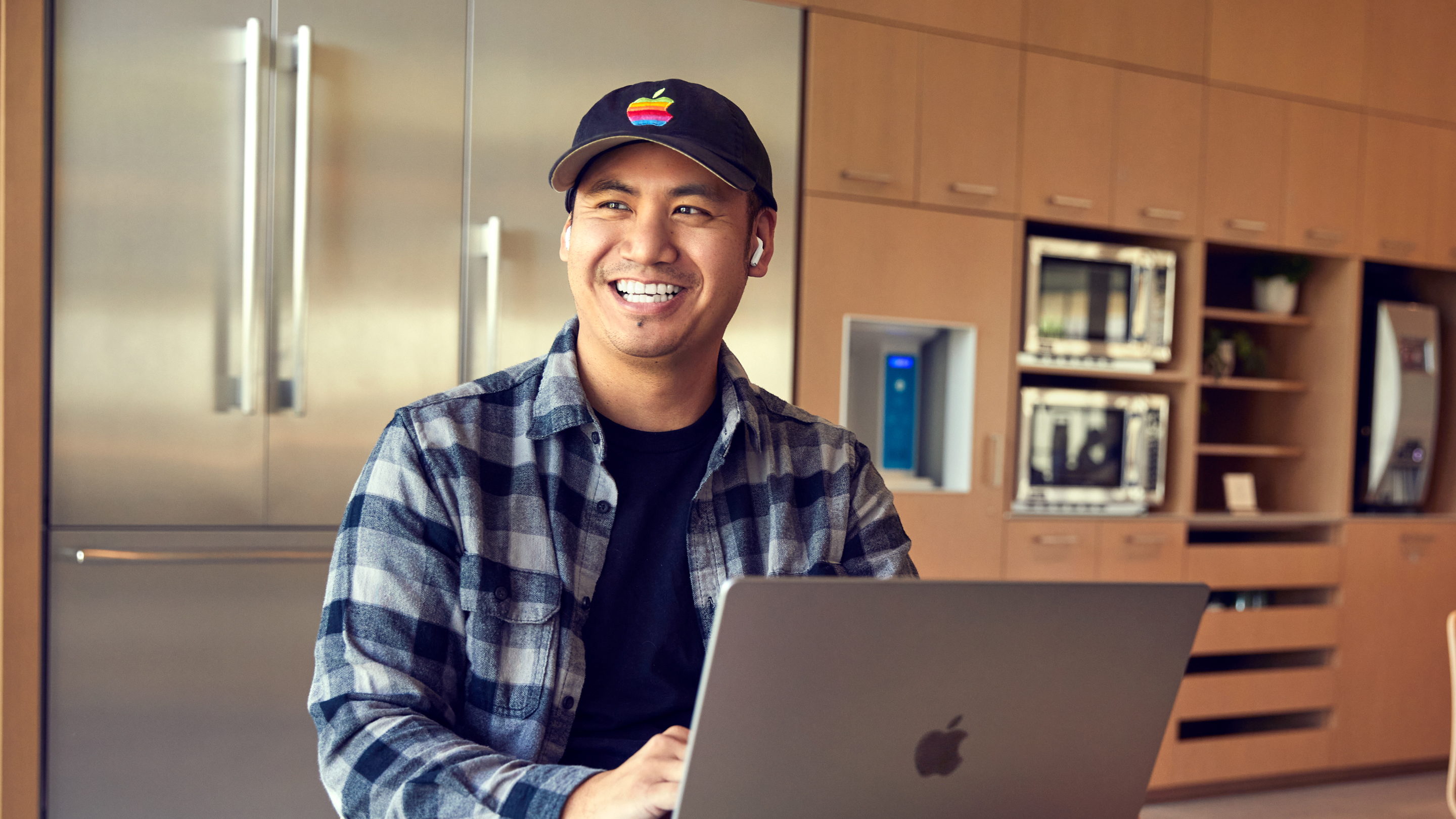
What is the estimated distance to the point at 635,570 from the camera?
1081mm

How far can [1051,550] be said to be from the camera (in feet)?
10.3

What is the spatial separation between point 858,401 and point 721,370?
6.04ft

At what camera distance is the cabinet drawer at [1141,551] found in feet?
10.5

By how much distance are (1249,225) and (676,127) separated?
302 cm

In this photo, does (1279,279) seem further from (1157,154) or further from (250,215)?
(250,215)

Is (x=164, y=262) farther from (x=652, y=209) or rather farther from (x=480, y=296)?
(x=652, y=209)

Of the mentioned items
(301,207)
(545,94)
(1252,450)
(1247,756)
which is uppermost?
(545,94)

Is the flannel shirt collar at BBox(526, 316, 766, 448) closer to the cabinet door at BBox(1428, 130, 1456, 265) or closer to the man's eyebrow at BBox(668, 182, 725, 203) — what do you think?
the man's eyebrow at BBox(668, 182, 725, 203)

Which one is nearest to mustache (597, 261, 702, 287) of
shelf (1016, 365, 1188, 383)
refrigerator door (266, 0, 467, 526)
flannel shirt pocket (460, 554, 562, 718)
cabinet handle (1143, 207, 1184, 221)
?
flannel shirt pocket (460, 554, 562, 718)

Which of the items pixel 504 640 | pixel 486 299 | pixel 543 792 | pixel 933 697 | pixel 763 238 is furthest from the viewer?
pixel 486 299

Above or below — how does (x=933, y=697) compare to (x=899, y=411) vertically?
below

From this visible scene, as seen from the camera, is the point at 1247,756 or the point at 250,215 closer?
the point at 250,215

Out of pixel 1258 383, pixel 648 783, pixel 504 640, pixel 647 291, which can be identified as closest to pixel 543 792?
pixel 648 783

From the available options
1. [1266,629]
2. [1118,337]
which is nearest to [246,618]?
[1118,337]
